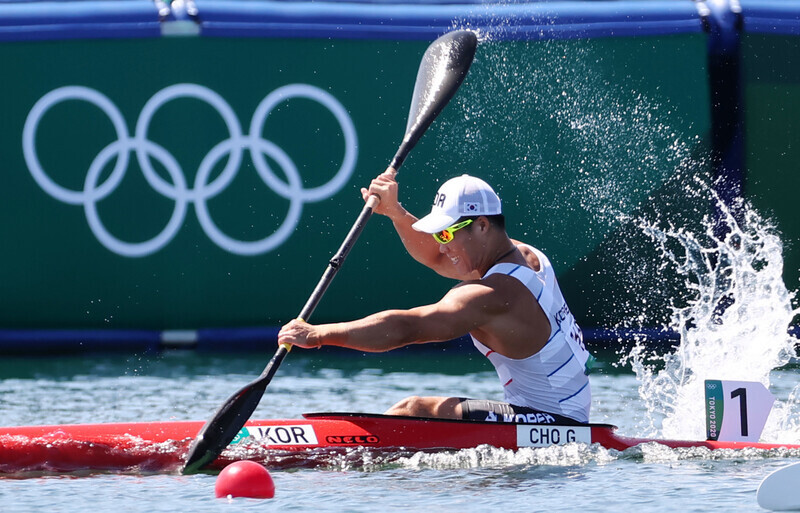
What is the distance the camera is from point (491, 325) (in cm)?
642

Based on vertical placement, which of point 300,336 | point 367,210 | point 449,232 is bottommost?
point 300,336

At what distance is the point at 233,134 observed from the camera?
1136 cm

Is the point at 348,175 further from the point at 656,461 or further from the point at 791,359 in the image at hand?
the point at 656,461

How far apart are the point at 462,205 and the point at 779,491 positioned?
6.33ft

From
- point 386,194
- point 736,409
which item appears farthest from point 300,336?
point 736,409

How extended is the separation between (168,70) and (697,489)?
6534 millimetres

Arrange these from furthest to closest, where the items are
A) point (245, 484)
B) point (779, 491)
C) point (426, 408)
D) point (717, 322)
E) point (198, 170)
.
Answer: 1. point (198, 170)
2. point (717, 322)
3. point (426, 408)
4. point (245, 484)
5. point (779, 491)

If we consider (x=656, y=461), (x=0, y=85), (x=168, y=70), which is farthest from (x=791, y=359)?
(x=0, y=85)

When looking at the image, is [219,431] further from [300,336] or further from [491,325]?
[491,325]

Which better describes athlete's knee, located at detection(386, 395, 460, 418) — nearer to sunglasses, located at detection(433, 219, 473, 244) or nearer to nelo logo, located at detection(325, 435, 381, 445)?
nelo logo, located at detection(325, 435, 381, 445)

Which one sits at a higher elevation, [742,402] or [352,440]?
[742,402]

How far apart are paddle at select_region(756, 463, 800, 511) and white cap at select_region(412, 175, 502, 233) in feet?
5.86

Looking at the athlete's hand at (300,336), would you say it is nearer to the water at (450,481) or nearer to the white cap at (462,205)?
the water at (450,481)

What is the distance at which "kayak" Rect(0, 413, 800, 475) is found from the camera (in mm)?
6586
